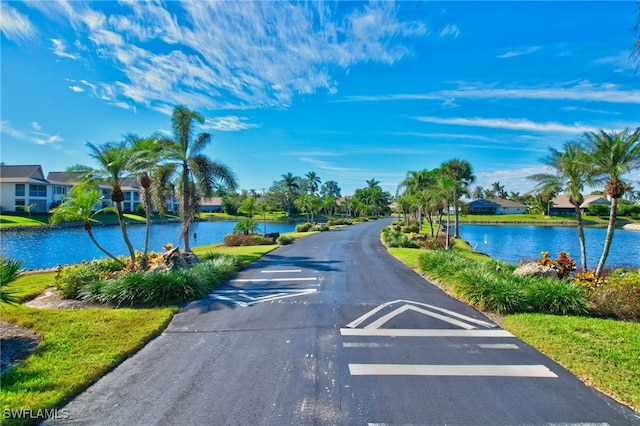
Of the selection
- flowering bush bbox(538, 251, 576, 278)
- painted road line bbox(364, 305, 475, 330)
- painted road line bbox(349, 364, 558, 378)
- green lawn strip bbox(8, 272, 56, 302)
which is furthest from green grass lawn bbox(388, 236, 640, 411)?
green lawn strip bbox(8, 272, 56, 302)

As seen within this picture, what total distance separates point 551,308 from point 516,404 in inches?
220

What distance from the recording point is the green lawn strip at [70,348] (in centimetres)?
483

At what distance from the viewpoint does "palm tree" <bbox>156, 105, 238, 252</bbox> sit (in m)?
17.7

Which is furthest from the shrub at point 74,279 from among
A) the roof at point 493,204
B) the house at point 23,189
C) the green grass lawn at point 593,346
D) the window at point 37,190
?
the roof at point 493,204

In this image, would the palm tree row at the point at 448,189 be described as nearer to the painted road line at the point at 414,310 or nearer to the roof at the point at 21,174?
the painted road line at the point at 414,310

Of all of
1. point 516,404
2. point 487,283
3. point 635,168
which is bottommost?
point 516,404

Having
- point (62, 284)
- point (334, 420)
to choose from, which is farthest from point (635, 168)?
point (62, 284)

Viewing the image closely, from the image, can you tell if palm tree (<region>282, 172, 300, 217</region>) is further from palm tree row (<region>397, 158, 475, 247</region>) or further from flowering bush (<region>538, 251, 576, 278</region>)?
flowering bush (<region>538, 251, 576, 278</region>)

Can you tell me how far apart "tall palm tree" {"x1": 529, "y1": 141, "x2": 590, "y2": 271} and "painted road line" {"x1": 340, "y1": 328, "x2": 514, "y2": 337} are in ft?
36.9

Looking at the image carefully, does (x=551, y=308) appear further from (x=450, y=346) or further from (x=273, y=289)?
(x=273, y=289)

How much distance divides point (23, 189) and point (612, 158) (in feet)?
234

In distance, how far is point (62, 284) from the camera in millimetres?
10438

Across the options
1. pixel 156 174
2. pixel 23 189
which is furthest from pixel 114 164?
pixel 23 189

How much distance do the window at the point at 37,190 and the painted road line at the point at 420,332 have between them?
67059 mm
